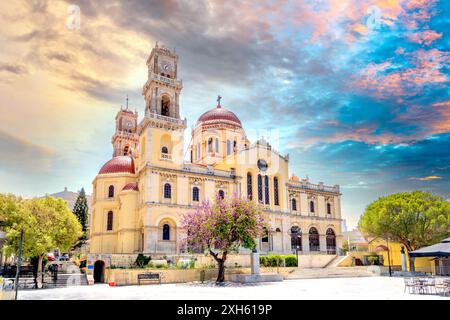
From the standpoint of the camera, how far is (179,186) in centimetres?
4359

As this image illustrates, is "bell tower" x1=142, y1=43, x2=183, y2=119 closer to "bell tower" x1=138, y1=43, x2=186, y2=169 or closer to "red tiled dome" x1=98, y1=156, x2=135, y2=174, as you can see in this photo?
"bell tower" x1=138, y1=43, x2=186, y2=169

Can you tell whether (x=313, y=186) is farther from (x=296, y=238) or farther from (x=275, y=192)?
(x=296, y=238)

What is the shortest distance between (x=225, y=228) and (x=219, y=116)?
93.2ft

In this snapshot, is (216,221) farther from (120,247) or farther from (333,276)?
(120,247)

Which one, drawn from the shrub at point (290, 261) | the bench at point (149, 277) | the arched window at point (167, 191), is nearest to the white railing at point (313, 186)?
the shrub at point (290, 261)

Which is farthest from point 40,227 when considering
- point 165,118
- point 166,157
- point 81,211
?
point 81,211

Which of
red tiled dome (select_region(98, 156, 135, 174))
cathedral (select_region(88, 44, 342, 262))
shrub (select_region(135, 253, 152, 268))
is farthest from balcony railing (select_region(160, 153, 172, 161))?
shrub (select_region(135, 253, 152, 268))

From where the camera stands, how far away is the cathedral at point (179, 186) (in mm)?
42344

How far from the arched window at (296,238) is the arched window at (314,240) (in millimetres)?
1866

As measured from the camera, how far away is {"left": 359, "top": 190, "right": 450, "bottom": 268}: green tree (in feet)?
134

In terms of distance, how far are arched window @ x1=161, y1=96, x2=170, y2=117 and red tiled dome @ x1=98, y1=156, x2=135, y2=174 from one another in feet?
24.5

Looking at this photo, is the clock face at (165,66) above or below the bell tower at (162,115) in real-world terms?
above

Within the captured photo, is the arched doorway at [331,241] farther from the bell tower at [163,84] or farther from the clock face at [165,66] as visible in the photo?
the clock face at [165,66]
